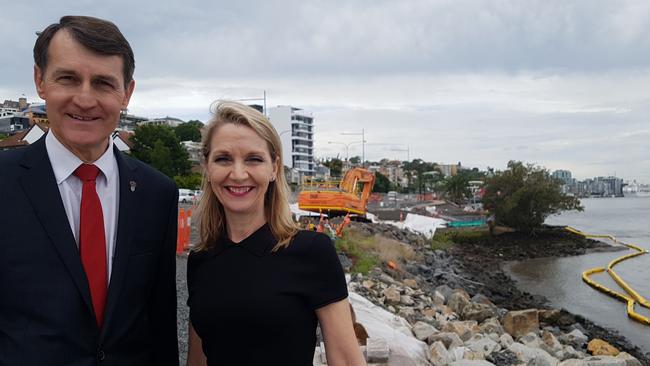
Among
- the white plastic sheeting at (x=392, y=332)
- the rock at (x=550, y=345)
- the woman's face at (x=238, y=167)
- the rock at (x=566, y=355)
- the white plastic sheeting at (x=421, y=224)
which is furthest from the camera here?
the white plastic sheeting at (x=421, y=224)

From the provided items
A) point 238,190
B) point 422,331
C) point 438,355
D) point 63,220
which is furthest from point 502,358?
point 63,220

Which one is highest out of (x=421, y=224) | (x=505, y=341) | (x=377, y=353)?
(x=377, y=353)

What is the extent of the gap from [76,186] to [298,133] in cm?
9496

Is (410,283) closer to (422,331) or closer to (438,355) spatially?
(422,331)

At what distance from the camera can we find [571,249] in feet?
118

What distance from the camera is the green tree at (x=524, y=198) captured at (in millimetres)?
40688

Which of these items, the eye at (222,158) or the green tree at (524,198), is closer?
the eye at (222,158)

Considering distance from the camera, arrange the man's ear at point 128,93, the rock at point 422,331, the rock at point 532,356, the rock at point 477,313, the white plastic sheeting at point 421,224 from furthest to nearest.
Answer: the white plastic sheeting at point 421,224
the rock at point 477,313
the rock at point 532,356
the rock at point 422,331
the man's ear at point 128,93

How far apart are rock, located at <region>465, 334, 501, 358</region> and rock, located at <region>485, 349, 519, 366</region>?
0.10 m

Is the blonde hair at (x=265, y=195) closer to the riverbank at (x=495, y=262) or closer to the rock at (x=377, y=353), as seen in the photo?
the rock at (x=377, y=353)

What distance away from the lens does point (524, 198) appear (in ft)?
134

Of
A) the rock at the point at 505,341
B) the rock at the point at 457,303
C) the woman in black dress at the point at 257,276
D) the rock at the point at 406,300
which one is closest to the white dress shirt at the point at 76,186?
the woman in black dress at the point at 257,276

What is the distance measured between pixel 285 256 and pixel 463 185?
8919 cm

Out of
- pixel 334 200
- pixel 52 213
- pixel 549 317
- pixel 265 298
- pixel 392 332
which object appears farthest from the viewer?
pixel 334 200
